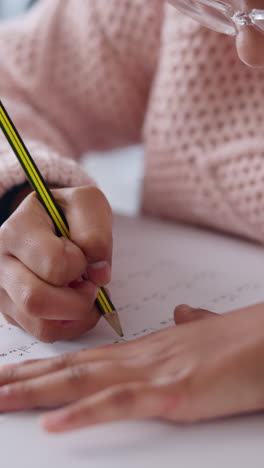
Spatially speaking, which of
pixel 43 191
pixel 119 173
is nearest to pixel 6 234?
pixel 43 191

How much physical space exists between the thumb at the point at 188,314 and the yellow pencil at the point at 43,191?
0.04 metres

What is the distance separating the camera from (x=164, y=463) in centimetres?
25

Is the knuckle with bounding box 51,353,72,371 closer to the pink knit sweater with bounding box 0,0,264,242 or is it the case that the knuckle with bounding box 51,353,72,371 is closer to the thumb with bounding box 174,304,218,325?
the thumb with bounding box 174,304,218,325

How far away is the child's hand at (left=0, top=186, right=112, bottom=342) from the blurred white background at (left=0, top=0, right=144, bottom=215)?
316 mm

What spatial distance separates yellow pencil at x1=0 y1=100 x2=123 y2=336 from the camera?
0.34 m

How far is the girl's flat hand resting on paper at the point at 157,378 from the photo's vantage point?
266 mm

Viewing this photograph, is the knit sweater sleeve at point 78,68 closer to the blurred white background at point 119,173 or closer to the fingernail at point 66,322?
the blurred white background at point 119,173

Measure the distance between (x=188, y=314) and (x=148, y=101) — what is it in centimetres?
37

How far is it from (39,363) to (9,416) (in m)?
0.03

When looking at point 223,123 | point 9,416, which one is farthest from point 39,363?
point 223,123

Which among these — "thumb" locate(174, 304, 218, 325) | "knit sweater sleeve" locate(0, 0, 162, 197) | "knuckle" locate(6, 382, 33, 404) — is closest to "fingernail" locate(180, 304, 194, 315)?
"thumb" locate(174, 304, 218, 325)

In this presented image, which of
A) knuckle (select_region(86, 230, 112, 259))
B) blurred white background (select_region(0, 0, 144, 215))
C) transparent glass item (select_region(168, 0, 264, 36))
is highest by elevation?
transparent glass item (select_region(168, 0, 264, 36))

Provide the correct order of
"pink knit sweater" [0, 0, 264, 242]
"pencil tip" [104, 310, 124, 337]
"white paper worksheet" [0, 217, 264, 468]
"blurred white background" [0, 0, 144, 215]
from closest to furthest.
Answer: "white paper worksheet" [0, 217, 264, 468], "pencil tip" [104, 310, 124, 337], "pink knit sweater" [0, 0, 264, 242], "blurred white background" [0, 0, 144, 215]

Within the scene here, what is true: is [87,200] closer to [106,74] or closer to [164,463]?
[164,463]
